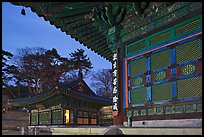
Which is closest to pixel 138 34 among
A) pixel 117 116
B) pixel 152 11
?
pixel 152 11

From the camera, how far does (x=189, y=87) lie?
6523mm

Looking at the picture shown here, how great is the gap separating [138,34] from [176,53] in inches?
67.6

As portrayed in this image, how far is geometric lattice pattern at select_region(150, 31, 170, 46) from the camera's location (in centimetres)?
724

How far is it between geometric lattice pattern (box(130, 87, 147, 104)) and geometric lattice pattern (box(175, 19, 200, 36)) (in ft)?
7.09

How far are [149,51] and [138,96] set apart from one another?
1.57 meters

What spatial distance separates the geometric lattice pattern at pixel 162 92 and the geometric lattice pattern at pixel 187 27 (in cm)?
156

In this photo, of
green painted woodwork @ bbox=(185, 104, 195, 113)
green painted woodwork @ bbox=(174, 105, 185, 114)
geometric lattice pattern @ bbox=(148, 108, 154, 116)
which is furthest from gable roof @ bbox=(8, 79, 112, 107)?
green painted woodwork @ bbox=(185, 104, 195, 113)

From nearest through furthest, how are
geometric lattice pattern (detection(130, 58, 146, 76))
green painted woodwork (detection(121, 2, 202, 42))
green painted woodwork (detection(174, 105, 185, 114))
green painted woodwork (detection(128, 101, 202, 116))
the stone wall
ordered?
green painted woodwork (detection(128, 101, 202, 116)) → green painted woodwork (detection(174, 105, 185, 114)) → green painted woodwork (detection(121, 2, 202, 42)) → geometric lattice pattern (detection(130, 58, 146, 76)) → the stone wall

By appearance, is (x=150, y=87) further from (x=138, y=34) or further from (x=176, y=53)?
(x=138, y=34)

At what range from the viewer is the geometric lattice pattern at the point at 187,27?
652 cm

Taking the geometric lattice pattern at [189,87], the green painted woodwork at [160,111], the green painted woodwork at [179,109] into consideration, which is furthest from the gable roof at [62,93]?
the geometric lattice pattern at [189,87]

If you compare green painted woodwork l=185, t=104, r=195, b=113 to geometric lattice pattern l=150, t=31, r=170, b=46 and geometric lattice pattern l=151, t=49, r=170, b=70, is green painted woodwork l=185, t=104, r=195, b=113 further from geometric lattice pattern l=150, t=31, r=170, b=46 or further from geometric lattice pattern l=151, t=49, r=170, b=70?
geometric lattice pattern l=150, t=31, r=170, b=46

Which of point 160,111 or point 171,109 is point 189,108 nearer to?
point 171,109

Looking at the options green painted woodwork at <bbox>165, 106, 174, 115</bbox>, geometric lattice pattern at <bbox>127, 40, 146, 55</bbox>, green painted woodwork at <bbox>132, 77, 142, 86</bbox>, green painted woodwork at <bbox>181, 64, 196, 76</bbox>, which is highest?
geometric lattice pattern at <bbox>127, 40, 146, 55</bbox>
